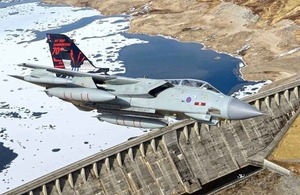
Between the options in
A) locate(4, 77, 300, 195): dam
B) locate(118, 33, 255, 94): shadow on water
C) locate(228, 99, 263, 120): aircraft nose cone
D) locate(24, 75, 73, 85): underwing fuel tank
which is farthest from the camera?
locate(118, 33, 255, 94): shadow on water

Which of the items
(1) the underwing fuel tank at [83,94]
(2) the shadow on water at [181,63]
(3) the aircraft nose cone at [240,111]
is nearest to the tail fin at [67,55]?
(1) the underwing fuel tank at [83,94]

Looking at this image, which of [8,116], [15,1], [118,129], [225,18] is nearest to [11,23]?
[15,1]

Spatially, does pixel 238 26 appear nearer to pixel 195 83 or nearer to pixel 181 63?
pixel 181 63

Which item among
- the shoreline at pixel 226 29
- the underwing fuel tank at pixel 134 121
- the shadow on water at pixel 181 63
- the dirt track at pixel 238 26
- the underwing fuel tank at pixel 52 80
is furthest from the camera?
the dirt track at pixel 238 26

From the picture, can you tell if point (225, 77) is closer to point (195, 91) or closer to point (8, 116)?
point (8, 116)

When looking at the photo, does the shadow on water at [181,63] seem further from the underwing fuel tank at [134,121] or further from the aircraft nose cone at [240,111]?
the aircraft nose cone at [240,111]

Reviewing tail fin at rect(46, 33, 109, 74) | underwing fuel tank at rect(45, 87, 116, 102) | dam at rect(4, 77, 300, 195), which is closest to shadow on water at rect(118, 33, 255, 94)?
dam at rect(4, 77, 300, 195)

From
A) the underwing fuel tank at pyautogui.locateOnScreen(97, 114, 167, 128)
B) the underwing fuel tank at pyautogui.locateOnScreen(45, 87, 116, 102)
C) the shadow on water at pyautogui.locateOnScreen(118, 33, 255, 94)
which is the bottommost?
the shadow on water at pyautogui.locateOnScreen(118, 33, 255, 94)

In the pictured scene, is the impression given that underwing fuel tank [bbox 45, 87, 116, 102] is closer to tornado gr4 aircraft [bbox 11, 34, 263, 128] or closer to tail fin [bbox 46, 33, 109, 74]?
tornado gr4 aircraft [bbox 11, 34, 263, 128]
